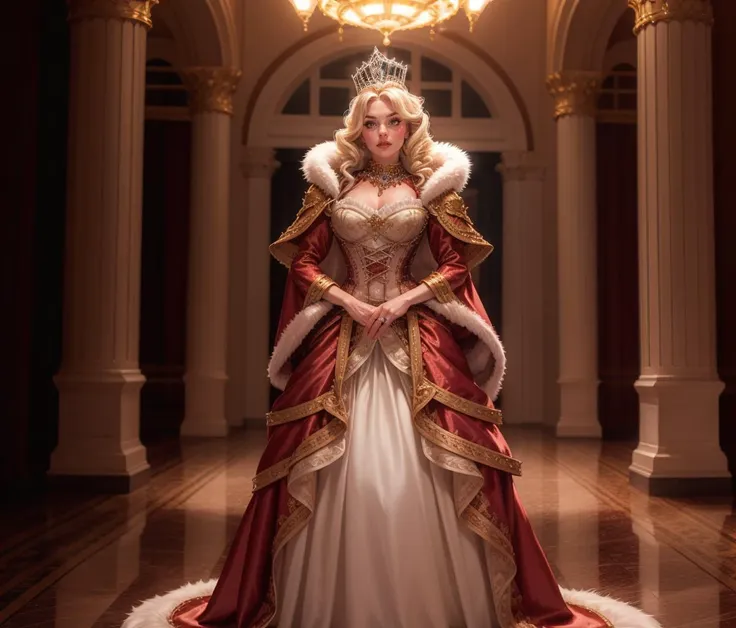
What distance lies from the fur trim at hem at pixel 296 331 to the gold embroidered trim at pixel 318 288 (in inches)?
1.3

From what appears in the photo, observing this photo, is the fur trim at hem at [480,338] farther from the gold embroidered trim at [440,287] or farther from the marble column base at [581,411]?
the marble column base at [581,411]

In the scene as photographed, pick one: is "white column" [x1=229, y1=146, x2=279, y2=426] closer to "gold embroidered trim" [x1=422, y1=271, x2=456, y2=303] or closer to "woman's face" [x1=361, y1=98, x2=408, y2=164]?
"woman's face" [x1=361, y1=98, x2=408, y2=164]

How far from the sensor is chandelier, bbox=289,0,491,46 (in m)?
8.31

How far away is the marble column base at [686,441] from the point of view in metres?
6.45

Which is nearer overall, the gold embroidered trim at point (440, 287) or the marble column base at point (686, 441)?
the gold embroidered trim at point (440, 287)

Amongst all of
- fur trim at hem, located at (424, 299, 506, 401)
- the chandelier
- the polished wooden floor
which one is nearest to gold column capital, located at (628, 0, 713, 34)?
the chandelier

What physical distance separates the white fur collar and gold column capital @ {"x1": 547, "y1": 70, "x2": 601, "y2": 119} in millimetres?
7795

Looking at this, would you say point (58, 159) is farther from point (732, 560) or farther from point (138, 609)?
point (732, 560)

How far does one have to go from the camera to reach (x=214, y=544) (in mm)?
4723

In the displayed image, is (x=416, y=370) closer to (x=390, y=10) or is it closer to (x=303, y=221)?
(x=303, y=221)

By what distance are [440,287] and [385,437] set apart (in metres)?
0.53

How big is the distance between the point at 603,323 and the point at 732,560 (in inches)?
295

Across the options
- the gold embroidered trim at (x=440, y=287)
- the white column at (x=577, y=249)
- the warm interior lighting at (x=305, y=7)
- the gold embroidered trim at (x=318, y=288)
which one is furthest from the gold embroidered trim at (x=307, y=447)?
the white column at (x=577, y=249)

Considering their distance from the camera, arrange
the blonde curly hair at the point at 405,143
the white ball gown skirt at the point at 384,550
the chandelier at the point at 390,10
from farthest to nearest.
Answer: the chandelier at the point at 390,10, the blonde curly hair at the point at 405,143, the white ball gown skirt at the point at 384,550
